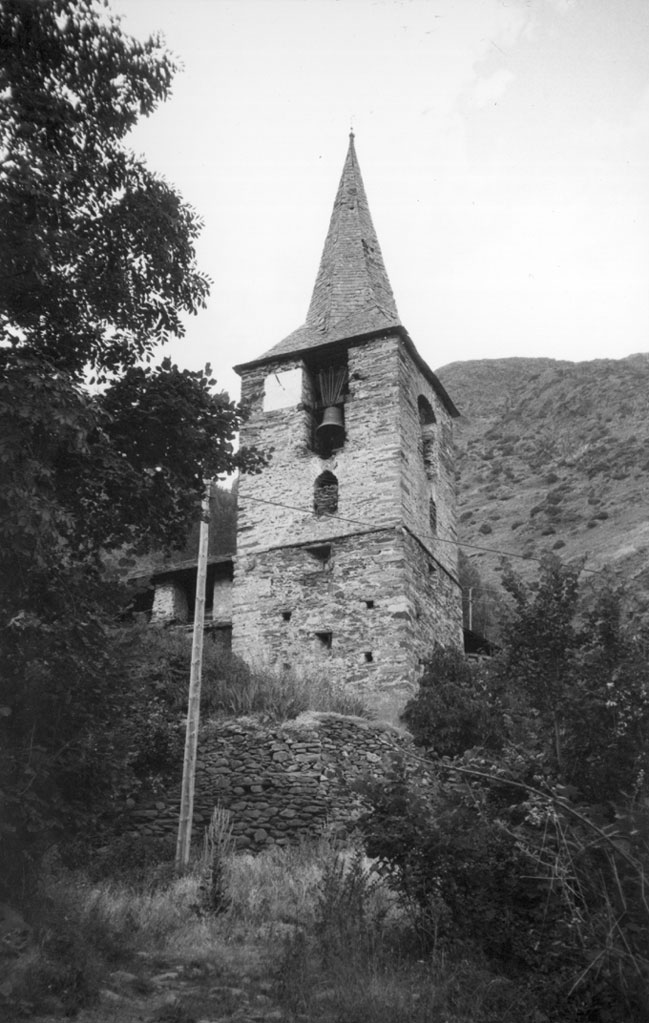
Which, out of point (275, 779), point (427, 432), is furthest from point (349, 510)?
point (275, 779)

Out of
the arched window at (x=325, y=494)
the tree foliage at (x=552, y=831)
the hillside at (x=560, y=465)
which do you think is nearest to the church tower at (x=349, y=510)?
the arched window at (x=325, y=494)

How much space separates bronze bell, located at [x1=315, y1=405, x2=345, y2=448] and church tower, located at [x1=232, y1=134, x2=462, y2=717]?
4 cm

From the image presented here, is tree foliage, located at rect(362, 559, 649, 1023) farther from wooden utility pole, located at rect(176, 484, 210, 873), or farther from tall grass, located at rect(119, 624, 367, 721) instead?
tall grass, located at rect(119, 624, 367, 721)

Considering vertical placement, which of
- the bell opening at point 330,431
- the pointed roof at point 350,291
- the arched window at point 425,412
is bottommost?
the bell opening at point 330,431

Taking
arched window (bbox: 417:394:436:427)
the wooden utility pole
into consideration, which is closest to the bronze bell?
arched window (bbox: 417:394:436:427)

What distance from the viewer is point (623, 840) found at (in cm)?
655

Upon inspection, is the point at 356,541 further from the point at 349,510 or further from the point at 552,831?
the point at 552,831

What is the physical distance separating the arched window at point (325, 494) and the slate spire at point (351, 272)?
3978mm

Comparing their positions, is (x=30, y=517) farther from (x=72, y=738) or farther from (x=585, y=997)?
(x=585, y=997)

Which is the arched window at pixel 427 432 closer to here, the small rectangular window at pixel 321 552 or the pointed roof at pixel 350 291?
the pointed roof at pixel 350 291

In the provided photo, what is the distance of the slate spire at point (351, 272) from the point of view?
23.9 metres

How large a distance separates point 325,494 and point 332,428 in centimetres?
172

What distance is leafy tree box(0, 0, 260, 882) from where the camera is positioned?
6.83 m

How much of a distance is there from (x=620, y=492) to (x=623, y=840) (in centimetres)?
4565
